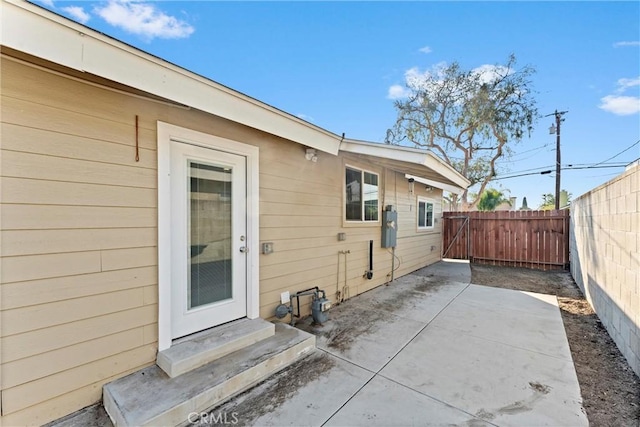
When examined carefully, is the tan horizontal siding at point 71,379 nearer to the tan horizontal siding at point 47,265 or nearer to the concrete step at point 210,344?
the concrete step at point 210,344

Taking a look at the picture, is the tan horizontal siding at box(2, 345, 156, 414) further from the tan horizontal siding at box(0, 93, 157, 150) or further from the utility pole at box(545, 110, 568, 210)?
the utility pole at box(545, 110, 568, 210)

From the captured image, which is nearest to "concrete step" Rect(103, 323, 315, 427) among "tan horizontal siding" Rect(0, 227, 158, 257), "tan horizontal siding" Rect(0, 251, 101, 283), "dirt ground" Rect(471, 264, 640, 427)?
"tan horizontal siding" Rect(0, 251, 101, 283)

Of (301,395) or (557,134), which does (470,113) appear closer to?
(557,134)

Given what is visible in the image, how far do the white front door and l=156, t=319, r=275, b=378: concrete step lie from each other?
109 millimetres

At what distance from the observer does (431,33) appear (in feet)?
25.8

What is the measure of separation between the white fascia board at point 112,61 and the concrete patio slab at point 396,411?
2.63m

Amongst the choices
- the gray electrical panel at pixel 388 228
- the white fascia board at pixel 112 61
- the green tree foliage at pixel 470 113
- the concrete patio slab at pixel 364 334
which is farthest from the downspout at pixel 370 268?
the green tree foliage at pixel 470 113

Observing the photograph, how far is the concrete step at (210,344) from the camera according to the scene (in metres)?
2.19

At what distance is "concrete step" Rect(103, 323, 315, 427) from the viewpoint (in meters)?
1.76

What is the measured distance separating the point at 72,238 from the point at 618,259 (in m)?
5.43

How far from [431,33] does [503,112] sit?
7.40m

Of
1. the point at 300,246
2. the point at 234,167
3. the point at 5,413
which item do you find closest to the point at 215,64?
the point at 234,167

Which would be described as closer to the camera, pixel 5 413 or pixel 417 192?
pixel 5 413

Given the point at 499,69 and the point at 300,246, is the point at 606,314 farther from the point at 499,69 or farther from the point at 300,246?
the point at 499,69
